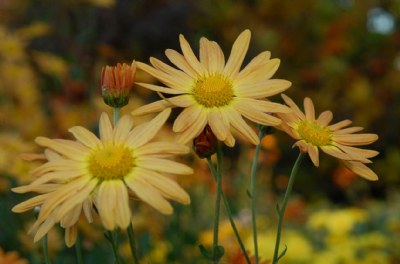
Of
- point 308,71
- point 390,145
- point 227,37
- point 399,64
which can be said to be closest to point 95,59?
point 227,37

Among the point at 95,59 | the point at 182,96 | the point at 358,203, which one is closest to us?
the point at 182,96

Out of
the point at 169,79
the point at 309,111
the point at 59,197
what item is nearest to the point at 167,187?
the point at 59,197

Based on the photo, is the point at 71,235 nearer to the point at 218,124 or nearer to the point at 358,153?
the point at 218,124

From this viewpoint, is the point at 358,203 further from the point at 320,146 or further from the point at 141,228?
the point at 320,146

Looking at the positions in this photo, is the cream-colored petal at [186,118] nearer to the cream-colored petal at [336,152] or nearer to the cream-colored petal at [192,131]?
the cream-colored petal at [192,131]

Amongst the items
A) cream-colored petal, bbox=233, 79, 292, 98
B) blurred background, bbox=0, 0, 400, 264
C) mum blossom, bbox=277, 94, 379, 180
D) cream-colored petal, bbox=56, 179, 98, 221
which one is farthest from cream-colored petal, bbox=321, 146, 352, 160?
blurred background, bbox=0, 0, 400, 264

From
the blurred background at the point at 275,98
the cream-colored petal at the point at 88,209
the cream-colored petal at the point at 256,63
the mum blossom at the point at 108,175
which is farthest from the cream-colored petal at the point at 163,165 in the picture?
the blurred background at the point at 275,98

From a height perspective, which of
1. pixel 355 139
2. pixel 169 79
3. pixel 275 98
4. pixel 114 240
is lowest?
pixel 114 240
